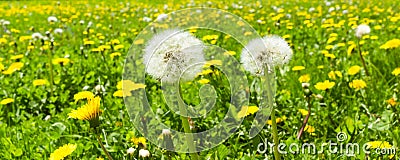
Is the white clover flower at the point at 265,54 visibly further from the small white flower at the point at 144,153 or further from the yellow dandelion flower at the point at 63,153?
the yellow dandelion flower at the point at 63,153

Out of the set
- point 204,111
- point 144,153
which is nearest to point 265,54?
point 144,153

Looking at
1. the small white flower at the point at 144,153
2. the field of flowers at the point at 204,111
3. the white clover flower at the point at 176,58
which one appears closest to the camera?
the white clover flower at the point at 176,58

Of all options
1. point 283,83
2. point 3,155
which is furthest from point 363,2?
point 3,155

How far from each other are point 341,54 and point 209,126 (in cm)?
134

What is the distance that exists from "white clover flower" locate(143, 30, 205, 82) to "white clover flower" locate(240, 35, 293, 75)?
13 cm

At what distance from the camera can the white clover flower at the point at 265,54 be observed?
3.25ft

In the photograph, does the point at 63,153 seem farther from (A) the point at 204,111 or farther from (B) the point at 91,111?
(A) the point at 204,111

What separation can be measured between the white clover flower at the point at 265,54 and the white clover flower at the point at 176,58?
0.13 meters

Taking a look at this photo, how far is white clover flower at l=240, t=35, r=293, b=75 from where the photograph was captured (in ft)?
3.25

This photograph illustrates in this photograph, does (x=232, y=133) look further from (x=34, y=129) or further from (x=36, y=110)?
(x=36, y=110)

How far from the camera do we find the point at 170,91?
1.96 metres

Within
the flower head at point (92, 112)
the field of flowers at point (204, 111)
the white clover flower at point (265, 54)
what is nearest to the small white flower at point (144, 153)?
the field of flowers at point (204, 111)

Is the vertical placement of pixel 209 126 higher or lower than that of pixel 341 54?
lower

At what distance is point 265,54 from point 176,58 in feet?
0.69
